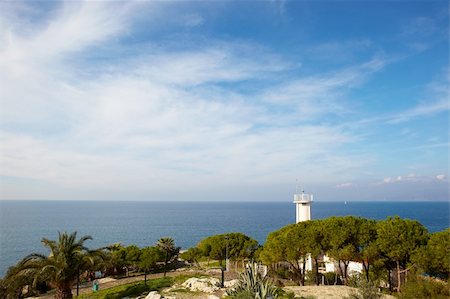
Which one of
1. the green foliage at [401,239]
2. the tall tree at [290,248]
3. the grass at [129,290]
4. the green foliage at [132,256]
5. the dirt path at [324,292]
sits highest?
the green foliage at [401,239]

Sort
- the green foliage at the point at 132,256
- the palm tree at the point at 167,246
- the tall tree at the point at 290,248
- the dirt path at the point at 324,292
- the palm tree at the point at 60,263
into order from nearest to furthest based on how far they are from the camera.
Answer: the palm tree at the point at 60,263, the dirt path at the point at 324,292, the tall tree at the point at 290,248, the green foliage at the point at 132,256, the palm tree at the point at 167,246

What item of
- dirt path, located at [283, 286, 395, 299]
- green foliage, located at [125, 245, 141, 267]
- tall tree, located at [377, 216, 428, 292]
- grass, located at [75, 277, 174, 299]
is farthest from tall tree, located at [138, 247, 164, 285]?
tall tree, located at [377, 216, 428, 292]

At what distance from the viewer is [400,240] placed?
23719 mm

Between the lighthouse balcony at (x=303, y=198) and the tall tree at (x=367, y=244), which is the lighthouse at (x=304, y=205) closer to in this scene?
the lighthouse balcony at (x=303, y=198)

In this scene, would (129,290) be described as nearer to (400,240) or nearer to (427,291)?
(400,240)

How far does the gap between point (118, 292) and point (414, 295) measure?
19847 millimetres

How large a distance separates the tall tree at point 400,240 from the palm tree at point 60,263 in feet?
63.7

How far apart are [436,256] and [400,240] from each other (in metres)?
2.42

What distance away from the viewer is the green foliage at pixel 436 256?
70.1ft

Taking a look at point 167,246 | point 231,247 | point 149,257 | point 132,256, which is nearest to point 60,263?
point 149,257

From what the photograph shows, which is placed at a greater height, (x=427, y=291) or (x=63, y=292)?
(x=427, y=291)

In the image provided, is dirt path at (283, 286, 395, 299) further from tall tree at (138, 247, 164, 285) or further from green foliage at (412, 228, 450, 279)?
tall tree at (138, 247, 164, 285)

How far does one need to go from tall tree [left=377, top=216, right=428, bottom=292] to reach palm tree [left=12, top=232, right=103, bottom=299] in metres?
19.4

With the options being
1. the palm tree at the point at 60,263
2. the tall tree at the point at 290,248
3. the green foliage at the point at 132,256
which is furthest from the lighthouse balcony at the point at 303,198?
the palm tree at the point at 60,263
